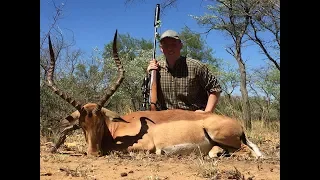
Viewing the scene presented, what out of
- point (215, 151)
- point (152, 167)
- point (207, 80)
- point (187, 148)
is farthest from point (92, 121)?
point (207, 80)

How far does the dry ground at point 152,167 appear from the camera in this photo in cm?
322

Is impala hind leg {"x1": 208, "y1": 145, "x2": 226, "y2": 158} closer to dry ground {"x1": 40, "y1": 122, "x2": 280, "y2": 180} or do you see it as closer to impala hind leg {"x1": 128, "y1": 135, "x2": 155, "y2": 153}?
dry ground {"x1": 40, "y1": 122, "x2": 280, "y2": 180}

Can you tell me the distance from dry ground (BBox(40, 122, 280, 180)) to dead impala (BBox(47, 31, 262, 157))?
174mm

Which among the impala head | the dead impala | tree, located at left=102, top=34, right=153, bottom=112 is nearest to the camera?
the impala head

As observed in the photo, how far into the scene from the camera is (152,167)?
144 inches

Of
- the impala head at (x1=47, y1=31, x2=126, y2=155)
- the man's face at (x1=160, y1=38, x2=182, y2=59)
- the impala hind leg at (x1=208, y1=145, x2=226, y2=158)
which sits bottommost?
the impala hind leg at (x1=208, y1=145, x2=226, y2=158)

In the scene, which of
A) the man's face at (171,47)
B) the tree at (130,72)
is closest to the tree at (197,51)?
the tree at (130,72)

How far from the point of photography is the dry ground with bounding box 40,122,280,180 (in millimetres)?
3225

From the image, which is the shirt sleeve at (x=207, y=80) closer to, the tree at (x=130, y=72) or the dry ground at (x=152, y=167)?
the dry ground at (x=152, y=167)

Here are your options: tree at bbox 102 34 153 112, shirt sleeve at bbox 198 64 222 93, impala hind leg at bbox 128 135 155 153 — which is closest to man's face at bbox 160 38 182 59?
shirt sleeve at bbox 198 64 222 93

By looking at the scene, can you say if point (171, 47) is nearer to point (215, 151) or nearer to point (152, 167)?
point (215, 151)

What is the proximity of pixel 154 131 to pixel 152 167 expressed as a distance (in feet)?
3.91

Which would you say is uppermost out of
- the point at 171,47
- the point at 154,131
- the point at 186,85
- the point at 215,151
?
the point at 171,47

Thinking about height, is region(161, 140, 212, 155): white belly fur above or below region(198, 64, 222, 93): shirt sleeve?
below
